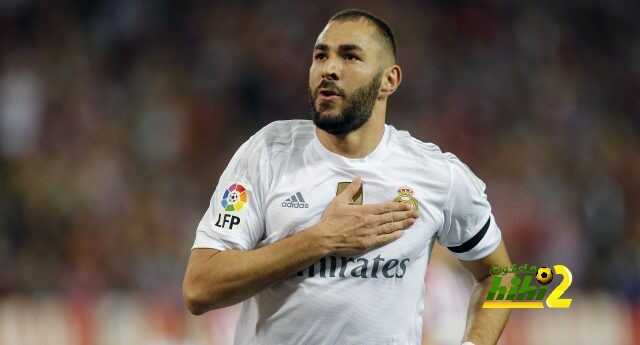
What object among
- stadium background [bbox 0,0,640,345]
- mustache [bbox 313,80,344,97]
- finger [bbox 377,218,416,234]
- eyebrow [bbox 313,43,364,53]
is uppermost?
eyebrow [bbox 313,43,364,53]

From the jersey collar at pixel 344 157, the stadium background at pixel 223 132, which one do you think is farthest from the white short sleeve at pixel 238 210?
the stadium background at pixel 223 132

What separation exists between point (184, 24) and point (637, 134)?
18.7 feet

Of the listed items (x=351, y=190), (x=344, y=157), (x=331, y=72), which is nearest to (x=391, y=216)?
(x=351, y=190)

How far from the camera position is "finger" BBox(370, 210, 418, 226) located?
367 cm

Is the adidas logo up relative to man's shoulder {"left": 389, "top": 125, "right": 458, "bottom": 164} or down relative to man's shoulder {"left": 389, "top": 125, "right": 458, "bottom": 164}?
down

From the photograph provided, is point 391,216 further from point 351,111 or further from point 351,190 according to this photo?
point 351,111

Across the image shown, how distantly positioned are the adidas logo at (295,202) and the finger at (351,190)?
0.14 metres

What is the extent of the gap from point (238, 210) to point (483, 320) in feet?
3.76

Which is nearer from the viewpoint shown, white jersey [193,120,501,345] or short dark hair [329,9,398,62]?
white jersey [193,120,501,345]

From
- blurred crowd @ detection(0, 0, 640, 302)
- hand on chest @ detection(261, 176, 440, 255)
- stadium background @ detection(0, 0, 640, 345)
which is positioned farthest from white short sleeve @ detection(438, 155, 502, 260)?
blurred crowd @ detection(0, 0, 640, 302)

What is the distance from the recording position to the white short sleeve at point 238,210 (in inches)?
143

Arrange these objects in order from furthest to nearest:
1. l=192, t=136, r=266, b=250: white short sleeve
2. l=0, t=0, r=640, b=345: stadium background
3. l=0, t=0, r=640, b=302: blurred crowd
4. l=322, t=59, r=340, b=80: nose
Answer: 1. l=0, t=0, r=640, b=302: blurred crowd
2. l=0, t=0, r=640, b=345: stadium background
3. l=322, t=59, r=340, b=80: nose
4. l=192, t=136, r=266, b=250: white short sleeve

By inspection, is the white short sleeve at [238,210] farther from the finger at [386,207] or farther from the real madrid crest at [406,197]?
the real madrid crest at [406,197]

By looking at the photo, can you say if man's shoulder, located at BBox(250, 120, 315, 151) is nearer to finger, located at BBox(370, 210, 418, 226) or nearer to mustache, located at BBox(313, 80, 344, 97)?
mustache, located at BBox(313, 80, 344, 97)
